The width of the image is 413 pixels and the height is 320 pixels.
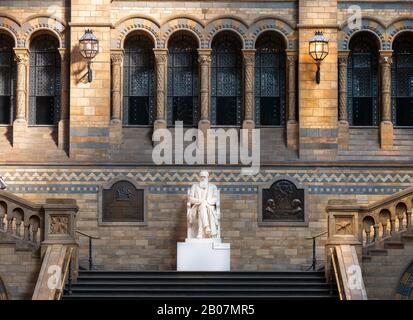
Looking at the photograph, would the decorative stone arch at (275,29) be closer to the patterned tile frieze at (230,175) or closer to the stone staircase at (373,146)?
the stone staircase at (373,146)

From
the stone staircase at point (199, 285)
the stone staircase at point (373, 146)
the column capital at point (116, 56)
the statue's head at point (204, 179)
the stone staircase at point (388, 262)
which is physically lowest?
the stone staircase at point (199, 285)

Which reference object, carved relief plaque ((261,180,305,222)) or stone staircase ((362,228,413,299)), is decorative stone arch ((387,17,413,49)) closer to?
carved relief plaque ((261,180,305,222))

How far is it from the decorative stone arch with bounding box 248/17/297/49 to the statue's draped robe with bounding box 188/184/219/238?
526cm

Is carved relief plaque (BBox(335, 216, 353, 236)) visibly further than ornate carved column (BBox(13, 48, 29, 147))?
No

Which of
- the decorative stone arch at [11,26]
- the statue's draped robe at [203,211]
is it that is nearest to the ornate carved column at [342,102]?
the statue's draped robe at [203,211]

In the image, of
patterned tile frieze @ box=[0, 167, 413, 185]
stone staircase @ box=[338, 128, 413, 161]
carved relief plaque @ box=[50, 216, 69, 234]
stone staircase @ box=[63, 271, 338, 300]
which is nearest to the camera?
stone staircase @ box=[63, 271, 338, 300]

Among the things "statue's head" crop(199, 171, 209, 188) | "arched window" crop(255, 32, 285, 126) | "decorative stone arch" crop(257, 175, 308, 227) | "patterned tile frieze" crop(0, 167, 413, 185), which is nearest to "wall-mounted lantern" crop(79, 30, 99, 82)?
"patterned tile frieze" crop(0, 167, 413, 185)

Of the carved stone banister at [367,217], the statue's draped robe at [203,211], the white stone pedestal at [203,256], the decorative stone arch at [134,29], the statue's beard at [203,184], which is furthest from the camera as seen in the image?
the decorative stone arch at [134,29]

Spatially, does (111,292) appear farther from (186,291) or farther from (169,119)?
(169,119)

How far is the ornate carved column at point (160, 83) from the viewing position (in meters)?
36.6

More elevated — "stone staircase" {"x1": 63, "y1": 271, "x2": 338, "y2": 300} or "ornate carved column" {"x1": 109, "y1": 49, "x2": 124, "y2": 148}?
"ornate carved column" {"x1": 109, "y1": 49, "x2": 124, "y2": 148}

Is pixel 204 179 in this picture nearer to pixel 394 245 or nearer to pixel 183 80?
pixel 183 80

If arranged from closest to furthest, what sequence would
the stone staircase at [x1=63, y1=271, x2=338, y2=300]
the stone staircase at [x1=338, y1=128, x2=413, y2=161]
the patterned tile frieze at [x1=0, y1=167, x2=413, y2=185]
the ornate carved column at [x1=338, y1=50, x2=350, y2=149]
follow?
the stone staircase at [x1=63, y1=271, x2=338, y2=300]
the patterned tile frieze at [x1=0, y1=167, x2=413, y2=185]
the stone staircase at [x1=338, y1=128, x2=413, y2=161]
the ornate carved column at [x1=338, y1=50, x2=350, y2=149]

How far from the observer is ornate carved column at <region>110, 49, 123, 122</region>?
36.5 meters
